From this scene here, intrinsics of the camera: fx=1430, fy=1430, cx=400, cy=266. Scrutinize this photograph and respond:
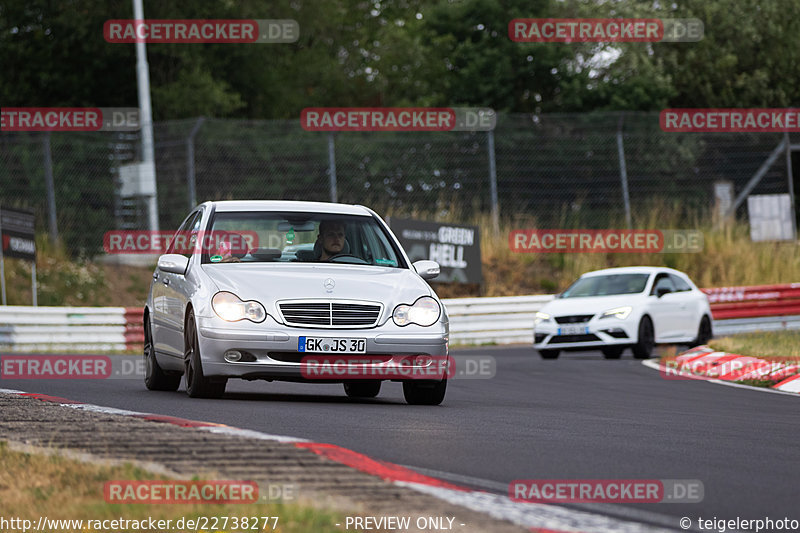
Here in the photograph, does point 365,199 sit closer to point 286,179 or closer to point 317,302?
point 286,179

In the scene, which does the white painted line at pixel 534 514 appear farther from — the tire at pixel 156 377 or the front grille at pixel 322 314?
the tire at pixel 156 377

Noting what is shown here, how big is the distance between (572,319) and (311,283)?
10788 millimetres

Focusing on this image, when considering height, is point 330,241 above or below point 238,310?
above

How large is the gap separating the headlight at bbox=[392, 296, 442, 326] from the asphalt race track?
0.65m

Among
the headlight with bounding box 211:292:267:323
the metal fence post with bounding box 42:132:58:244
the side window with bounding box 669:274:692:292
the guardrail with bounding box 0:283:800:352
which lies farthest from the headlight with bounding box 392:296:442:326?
the metal fence post with bounding box 42:132:58:244

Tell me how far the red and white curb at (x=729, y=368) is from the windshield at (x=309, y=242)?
4871 mm

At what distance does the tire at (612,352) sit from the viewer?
70.2ft

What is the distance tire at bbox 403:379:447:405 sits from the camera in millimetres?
11062

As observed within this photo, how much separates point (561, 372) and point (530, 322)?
9.19 meters

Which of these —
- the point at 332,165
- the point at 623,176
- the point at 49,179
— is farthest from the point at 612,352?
the point at 49,179

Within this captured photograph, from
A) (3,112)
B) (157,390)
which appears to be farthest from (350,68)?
(157,390)

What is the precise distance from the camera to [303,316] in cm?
1061

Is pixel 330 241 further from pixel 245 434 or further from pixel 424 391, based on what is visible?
pixel 245 434

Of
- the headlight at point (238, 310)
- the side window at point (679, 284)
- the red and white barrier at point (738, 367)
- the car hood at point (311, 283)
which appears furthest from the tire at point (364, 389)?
the side window at point (679, 284)
